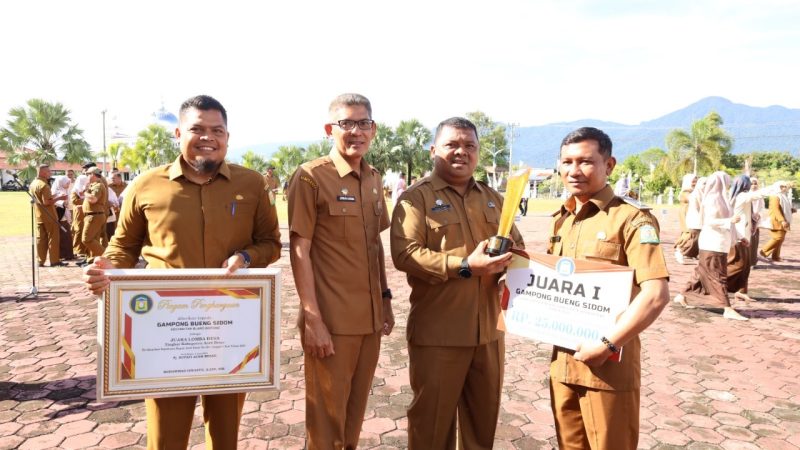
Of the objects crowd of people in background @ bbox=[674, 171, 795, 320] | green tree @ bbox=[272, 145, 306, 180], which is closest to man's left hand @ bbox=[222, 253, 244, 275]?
crowd of people in background @ bbox=[674, 171, 795, 320]

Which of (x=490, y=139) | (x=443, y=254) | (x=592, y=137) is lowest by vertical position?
(x=443, y=254)

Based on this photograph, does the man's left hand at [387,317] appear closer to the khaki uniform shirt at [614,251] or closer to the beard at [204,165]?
the khaki uniform shirt at [614,251]

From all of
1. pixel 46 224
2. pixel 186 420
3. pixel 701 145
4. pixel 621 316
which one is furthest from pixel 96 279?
pixel 701 145

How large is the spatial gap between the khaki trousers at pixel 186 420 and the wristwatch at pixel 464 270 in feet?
4.47

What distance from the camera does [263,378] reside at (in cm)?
261

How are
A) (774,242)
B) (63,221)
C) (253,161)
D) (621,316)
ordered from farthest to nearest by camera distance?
(253,161) → (774,242) → (63,221) → (621,316)

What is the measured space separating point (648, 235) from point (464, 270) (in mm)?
867

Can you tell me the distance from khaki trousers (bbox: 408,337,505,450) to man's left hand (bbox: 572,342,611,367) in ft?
2.11

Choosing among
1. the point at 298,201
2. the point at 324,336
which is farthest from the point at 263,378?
the point at 298,201

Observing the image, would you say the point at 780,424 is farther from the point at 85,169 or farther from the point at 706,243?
the point at 85,169

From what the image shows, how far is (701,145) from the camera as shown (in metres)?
45.2

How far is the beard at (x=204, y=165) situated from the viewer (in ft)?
8.48

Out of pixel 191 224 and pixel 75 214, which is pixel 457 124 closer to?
pixel 191 224

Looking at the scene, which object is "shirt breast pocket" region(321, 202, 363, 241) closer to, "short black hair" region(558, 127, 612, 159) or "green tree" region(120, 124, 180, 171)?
"short black hair" region(558, 127, 612, 159)
